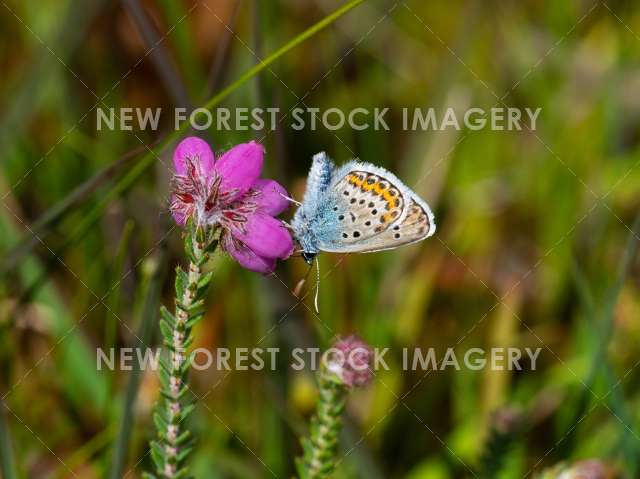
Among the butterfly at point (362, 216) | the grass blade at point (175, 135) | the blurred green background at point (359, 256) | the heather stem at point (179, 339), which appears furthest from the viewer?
the blurred green background at point (359, 256)

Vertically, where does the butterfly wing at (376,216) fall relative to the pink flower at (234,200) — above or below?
above

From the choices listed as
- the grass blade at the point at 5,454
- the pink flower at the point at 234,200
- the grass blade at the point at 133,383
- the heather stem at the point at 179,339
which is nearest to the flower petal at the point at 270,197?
the pink flower at the point at 234,200

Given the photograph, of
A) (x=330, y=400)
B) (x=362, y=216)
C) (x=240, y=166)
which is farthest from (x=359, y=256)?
(x=240, y=166)

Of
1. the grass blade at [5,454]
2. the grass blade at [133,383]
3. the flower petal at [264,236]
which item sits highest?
the flower petal at [264,236]

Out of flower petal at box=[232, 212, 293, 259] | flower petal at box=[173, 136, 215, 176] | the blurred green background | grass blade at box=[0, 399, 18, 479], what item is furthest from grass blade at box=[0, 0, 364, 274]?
grass blade at box=[0, 399, 18, 479]

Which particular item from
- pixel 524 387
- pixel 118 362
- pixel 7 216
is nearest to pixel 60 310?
pixel 118 362

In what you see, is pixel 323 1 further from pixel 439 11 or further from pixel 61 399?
pixel 61 399

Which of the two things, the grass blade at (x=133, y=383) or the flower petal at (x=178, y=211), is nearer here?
the flower petal at (x=178, y=211)

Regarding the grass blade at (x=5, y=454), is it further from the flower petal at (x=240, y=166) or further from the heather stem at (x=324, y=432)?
the flower petal at (x=240, y=166)
